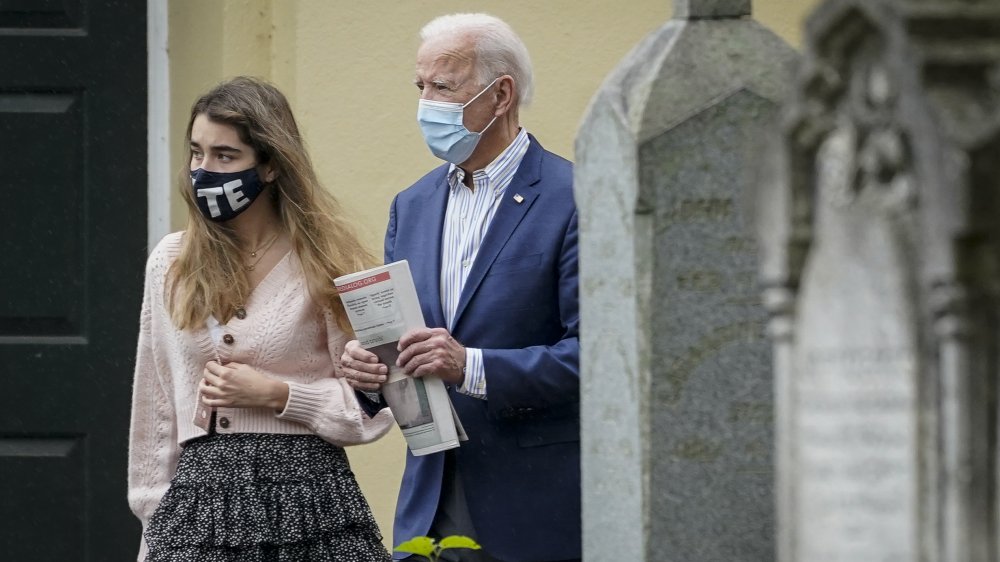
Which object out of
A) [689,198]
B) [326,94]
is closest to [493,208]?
[689,198]

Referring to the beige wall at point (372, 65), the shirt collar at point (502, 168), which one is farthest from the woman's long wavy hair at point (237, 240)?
the beige wall at point (372, 65)

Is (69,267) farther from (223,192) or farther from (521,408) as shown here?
(521,408)

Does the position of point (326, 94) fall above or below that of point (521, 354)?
above

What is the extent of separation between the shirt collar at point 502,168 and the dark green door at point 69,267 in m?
1.93

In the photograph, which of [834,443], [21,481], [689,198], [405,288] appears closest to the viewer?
[834,443]

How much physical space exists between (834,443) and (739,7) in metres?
1.30

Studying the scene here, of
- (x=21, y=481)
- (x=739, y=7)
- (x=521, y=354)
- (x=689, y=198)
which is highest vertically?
(x=739, y=7)

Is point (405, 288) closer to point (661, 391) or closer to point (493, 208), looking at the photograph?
point (493, 208)

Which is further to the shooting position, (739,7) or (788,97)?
(739,7)

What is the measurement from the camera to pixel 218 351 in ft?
15.6

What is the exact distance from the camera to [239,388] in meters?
4.65

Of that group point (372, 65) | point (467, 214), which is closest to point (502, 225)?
point (467, 214)

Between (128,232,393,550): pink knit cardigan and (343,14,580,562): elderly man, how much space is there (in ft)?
0.44

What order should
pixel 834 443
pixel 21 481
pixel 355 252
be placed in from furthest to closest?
pixel 21 481 → pixel 355 252 → pixel 834 443
